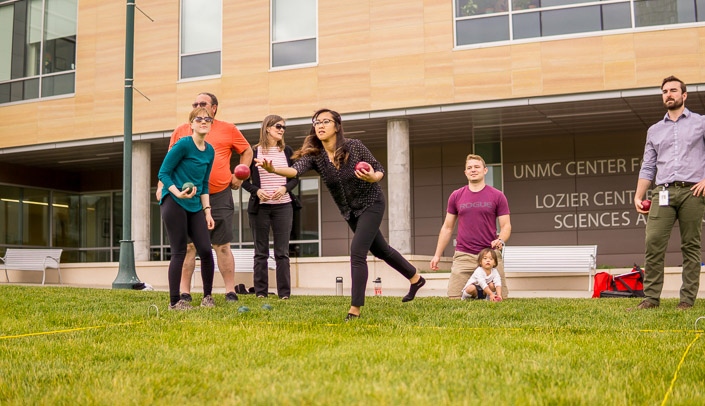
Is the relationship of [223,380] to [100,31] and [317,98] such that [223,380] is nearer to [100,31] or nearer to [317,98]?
[317,98]

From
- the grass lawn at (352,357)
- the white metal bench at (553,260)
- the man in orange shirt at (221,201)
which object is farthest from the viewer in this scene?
the white metal bench at (553,260)

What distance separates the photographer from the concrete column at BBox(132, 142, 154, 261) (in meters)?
20.2

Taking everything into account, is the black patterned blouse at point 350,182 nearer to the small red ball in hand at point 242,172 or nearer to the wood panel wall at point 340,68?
the small red ball in hand at point 242,172

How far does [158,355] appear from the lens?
4742 mm

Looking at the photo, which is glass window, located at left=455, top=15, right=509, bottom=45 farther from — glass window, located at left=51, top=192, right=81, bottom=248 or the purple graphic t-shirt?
glass window, located at left=51, top=192, right=81, bottom=248

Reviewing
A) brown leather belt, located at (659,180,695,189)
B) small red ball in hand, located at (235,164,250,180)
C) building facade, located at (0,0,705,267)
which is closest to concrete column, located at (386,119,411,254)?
building facade, located at (0,0,705,267)

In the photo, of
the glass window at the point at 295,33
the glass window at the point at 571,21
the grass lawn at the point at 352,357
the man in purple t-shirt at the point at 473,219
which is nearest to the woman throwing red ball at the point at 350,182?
the grass lawn at the point at 352,357

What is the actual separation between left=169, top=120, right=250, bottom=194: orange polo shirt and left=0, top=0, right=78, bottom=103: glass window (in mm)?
13907

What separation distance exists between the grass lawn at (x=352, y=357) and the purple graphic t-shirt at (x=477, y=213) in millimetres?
2217

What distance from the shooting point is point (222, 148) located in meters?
9.09

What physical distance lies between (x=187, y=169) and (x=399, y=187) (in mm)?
10747

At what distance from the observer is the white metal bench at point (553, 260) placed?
15734 mm

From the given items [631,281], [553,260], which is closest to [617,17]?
[553,260]

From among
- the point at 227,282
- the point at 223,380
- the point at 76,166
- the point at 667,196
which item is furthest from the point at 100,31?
the point at 223,380
